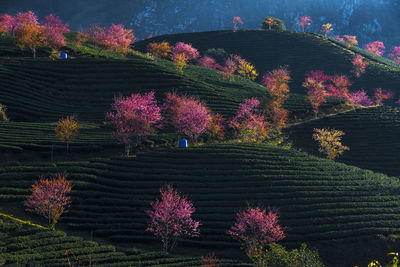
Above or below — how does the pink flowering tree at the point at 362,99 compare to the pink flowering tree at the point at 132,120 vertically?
above

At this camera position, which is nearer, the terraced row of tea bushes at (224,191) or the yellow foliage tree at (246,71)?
the terraced row of tea bushes at (224,191)

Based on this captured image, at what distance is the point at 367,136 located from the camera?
71.1 meters

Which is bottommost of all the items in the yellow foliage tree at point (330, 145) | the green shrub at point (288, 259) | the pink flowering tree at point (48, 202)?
the green shrub at point (288, 259)

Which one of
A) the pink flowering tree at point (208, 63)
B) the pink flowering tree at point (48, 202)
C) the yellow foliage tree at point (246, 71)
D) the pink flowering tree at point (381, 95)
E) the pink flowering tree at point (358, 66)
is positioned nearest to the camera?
the pink flowering tree at point (48, 202)

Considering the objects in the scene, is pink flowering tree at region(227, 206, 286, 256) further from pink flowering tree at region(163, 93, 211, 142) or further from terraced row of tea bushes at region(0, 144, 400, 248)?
pink flowering tree at region(163, 93, 211, 142)

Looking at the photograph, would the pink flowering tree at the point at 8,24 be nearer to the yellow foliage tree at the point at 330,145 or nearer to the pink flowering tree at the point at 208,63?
the pink flowering tree at the point at 208,63

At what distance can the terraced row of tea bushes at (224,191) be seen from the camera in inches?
1565

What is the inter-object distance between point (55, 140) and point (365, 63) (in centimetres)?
10400

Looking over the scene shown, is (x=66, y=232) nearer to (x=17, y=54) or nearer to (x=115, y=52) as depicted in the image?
(x=17, y=54)

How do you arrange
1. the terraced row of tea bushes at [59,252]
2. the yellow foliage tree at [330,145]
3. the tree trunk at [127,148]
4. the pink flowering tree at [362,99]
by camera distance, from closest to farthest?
1. the terraced row of tea bushes at [59,252]
2. the tree trunk at [127,148]
3. the yellow foliage tree at [330,145]
4. the pink flowering tree at [362,99]

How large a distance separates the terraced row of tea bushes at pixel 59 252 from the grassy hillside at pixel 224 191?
444 cm

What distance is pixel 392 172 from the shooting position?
197ft

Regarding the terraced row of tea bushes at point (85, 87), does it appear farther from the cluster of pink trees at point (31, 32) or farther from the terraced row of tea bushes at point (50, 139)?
the cluster of pink trees at point (31, 32)

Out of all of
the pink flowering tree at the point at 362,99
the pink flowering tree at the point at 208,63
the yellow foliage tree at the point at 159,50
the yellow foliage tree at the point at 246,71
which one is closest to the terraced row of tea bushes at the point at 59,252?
the pink flowering tree at the point at 362,99
